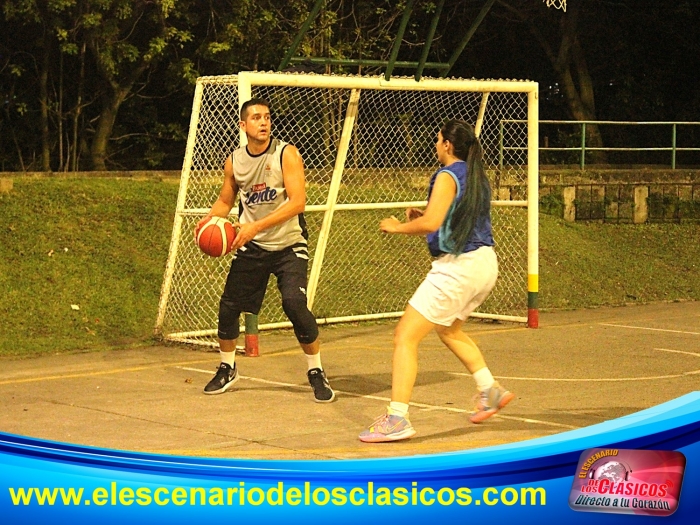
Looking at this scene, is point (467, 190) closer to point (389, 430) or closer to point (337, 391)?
point (389, 430)

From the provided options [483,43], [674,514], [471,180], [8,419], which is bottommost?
[8,419]

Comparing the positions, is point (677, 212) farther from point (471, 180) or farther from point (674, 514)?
point (674, 514)

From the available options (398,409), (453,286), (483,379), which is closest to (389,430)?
(398,409)

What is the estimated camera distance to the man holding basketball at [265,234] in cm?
906

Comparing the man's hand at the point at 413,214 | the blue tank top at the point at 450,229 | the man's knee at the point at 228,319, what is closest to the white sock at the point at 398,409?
the blue tank top at the point at 450,229

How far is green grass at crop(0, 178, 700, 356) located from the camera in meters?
13.0

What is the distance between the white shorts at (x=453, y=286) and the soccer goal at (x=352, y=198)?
371 cm

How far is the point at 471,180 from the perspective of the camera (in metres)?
7.75

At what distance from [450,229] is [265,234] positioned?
1948 millimetres

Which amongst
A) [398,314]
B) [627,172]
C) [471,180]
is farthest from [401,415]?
[627,172]

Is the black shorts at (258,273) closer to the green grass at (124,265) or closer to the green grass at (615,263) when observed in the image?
the green grass at (124,265)

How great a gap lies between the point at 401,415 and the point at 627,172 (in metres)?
15.6

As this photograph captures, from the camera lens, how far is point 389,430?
7.62 m

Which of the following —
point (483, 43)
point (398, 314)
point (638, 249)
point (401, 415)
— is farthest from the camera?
point (483, 43)
